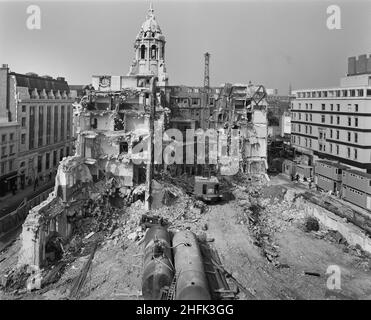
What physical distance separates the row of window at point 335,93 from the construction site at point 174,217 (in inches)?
464

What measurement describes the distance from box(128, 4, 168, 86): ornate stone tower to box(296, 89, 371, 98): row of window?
27135 millimetres

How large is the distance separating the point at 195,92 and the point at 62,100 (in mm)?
24261

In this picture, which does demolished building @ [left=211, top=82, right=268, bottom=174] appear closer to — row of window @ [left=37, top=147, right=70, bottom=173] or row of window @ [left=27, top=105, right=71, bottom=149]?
row of window @ [left=27, top=105, right=71, bottom=149]

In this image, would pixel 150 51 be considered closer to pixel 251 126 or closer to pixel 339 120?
pixel 251 126

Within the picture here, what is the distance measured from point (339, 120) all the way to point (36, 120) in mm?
46908

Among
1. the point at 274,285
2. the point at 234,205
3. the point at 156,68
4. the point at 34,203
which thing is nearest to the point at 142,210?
the point at 234,205

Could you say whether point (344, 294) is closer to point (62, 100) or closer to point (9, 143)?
point (9, 143)

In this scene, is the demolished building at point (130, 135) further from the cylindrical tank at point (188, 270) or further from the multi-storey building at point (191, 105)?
the cylindrical tank at point (188, 270)

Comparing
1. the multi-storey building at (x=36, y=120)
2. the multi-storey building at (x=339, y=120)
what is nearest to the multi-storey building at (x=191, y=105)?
the multi-storey building at (x=339, y=120)

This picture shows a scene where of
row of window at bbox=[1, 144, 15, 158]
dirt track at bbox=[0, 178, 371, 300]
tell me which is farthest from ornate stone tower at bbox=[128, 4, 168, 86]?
dirt track at bbox=[0, 178, 371, 300]

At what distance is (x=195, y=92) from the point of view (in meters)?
62.9

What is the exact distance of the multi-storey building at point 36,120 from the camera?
2035 inches

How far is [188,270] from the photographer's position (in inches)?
944
